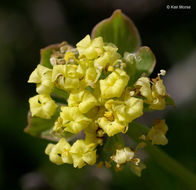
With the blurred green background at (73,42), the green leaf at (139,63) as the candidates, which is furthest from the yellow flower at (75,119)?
the blurred green background at (73,42)

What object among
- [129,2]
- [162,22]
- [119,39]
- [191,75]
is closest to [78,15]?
[129,2]

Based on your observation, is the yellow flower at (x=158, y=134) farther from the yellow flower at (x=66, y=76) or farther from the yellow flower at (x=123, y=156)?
the yellow flower at (x=66, y=76)

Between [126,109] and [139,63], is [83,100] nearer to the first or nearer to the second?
[126,109]

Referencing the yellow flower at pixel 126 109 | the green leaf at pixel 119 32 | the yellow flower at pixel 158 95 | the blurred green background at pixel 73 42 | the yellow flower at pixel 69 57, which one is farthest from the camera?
the blurred green background at pixel 73 42

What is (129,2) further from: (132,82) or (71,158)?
(71,158)

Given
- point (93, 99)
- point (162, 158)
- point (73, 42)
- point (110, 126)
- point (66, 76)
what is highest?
point (66, 76)

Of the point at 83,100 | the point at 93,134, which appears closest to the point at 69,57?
the point at 83,100
